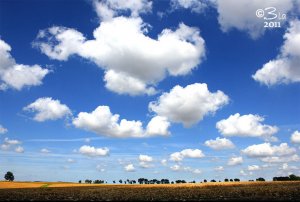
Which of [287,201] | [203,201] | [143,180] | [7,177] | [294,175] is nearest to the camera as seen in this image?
[287,201]

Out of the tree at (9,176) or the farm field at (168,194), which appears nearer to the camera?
the farm field at (168,194)

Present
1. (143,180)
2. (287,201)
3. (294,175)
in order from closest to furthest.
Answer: (287,201)
(294,175)
(143,180)

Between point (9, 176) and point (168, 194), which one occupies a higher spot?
point (9, 176)

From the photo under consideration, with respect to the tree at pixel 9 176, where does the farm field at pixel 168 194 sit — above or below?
below

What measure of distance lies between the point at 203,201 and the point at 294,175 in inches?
4308

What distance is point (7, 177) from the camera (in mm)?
195875

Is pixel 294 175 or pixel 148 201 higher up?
pixel 294 175

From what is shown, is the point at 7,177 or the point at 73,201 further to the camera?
the point at 7,177

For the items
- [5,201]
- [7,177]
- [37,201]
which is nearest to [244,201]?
[37,201]

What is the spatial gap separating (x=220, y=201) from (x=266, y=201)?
5.25 meters

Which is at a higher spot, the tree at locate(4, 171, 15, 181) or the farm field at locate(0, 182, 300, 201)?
the tree at locate(4, 171, 15, 181)

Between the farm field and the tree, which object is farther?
the tree

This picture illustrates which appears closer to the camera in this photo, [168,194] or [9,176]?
[168,194]

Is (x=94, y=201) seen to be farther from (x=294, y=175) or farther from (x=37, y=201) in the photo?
(x=294, y=175)
